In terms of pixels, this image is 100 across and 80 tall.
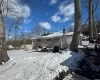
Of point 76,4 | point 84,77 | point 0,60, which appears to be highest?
point 76,4

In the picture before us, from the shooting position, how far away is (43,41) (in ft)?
105

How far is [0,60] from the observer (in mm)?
8672

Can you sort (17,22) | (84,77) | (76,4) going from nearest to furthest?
(84,77) < (76,4) < (17,22)

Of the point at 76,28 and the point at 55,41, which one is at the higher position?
the point at 76,28

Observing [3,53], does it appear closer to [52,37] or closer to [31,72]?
[31,72]

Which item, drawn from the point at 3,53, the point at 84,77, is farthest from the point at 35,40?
the point at 84,77

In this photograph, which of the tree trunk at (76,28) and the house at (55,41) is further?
the house at (55,41)

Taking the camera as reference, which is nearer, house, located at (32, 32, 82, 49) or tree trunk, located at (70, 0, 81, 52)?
tree trunk, located at (70, 0, 81, 52)

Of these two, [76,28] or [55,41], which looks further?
[55,41]

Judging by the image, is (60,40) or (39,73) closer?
(39,73)

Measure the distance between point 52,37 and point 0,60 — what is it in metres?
22.1

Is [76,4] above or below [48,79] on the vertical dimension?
above

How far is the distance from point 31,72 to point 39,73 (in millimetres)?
355

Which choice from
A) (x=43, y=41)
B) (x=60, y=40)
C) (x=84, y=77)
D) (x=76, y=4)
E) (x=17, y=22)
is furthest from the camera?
(x=17, y=22)
